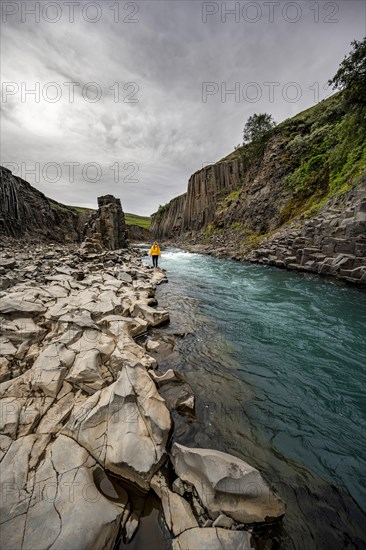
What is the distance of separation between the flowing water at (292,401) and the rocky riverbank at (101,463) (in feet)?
1.38

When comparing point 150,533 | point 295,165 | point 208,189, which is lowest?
point 150,533

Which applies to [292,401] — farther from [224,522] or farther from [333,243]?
[333,243]

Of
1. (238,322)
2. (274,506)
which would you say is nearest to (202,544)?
(274,506)

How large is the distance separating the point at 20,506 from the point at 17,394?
187 centimetres

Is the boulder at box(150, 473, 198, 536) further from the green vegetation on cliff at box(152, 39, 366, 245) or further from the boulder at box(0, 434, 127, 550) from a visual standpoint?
the green vegetation on cliff at box(152, 39, 366, 245)

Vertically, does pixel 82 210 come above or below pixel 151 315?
above

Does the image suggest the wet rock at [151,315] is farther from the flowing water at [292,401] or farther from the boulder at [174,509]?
the boulder at [174,509]

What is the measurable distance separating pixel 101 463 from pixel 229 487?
1.55m

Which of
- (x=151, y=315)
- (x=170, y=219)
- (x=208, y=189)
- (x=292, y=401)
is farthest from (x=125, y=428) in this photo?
(x=170, y=219)

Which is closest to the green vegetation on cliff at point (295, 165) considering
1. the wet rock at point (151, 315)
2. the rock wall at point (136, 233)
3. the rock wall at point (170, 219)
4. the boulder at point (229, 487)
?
the rock wall at point (170, 219)

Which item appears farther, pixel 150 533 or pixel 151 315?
pixel 151 315

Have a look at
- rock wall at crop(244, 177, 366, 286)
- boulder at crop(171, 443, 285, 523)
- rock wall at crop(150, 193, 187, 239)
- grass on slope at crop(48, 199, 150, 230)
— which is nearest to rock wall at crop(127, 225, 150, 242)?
grass on slope at crop(48, 199, 150, 230)

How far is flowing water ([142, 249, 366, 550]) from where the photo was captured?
2486 millimetres

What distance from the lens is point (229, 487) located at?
235 cm
